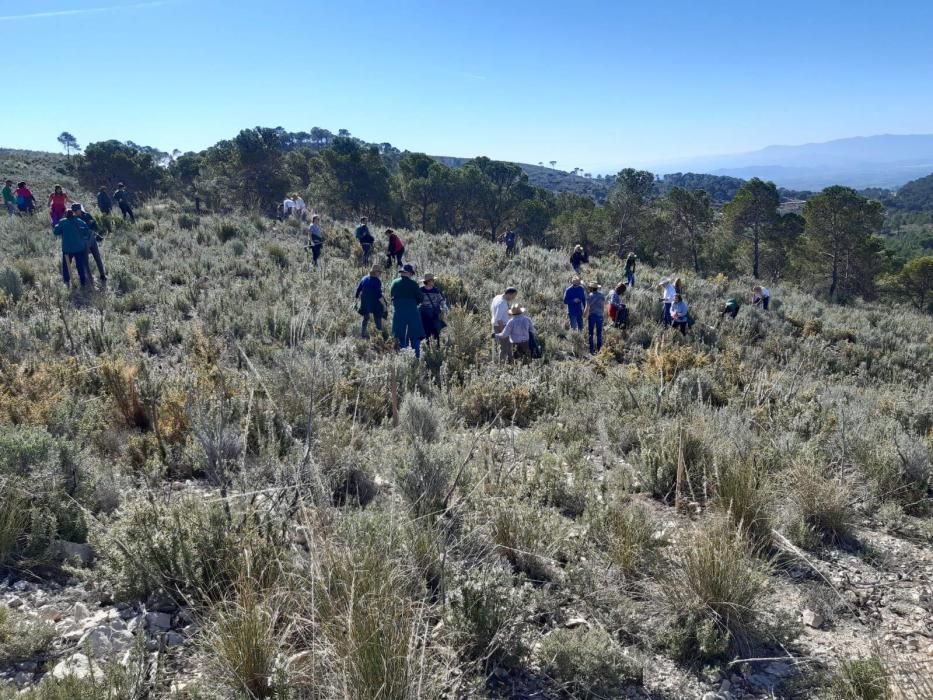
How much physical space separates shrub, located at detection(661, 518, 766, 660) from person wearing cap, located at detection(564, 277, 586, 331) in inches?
308

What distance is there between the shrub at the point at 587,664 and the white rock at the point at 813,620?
3.38 feet

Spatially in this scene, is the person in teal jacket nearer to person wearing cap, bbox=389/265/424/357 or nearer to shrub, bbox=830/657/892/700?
person wearing cap, bbox=389/265/424/357

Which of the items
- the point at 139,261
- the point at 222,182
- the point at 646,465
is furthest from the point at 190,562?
the point at 222,182

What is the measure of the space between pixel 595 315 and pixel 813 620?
25.1ft

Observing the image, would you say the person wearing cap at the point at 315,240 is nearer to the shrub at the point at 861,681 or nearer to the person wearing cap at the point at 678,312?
the person wearing cap at the point at 678,312

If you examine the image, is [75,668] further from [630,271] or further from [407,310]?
[630,271]

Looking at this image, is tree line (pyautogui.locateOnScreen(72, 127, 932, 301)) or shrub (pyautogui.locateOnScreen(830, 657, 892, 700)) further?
tree line (pyautogui.locateOnScreen(72, 127, 932, 301))

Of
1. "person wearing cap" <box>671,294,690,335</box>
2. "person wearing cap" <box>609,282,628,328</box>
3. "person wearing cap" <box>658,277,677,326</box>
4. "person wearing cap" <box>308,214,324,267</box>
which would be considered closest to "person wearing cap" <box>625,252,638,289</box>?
"person wearing cap" <box>658,277,677,326</box>

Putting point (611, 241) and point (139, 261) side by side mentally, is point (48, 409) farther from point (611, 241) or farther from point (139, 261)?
point (611, 241)

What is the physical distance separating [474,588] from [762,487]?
197 centimetres

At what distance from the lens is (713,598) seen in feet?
8.56

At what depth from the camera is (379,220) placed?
38031 millimetres

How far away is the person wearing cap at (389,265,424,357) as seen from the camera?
7.70m

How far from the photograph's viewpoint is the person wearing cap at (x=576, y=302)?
10.3 meters
